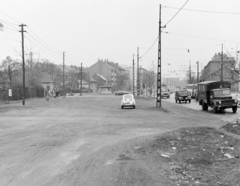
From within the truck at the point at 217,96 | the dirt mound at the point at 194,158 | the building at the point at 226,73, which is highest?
the building at the point at 226,73

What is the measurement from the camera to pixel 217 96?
2717 centimetres

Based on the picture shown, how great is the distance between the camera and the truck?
26016 mm

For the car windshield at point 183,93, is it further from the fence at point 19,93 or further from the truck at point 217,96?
the fence at point 19,93

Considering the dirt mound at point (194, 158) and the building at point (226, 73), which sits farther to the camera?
the building at point (226, 73)

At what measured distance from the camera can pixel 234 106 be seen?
26.1m

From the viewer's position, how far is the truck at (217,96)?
2602 centimetres

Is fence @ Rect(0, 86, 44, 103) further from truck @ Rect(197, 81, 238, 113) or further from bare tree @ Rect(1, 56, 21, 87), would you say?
truck @ Rect(197, 81, 238, 113)

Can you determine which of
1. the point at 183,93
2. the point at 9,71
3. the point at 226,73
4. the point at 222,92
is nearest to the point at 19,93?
the point at 9,71

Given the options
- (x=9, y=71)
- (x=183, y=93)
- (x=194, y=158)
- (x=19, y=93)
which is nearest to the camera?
(x=194, y=158)

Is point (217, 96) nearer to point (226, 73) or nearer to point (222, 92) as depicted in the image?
point (222, 92)

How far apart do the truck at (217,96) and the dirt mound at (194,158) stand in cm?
1657

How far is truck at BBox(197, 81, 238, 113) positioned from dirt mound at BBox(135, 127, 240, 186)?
16570 millimetres

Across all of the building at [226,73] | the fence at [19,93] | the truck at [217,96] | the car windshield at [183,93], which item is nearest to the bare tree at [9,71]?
the fence at [19,93]

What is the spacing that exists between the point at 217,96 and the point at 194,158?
69.4 ft
